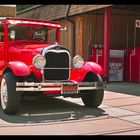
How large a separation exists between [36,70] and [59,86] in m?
0.67

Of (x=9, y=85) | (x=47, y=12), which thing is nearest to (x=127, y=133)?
(x=9, y=85)

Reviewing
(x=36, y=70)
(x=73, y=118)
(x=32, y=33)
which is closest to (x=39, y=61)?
(x=36, y=70)

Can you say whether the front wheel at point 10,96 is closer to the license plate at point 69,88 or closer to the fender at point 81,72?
the license plate at point 69,88

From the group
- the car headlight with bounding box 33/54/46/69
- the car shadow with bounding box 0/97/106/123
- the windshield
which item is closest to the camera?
the car shadow with bounding box 0/97/106/123

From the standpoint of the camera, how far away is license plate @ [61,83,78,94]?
9180 mm

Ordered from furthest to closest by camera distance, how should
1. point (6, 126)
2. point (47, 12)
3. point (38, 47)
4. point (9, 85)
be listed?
point (47, 12) → point (38, 47) → point (9, 85) → point (6, 126)

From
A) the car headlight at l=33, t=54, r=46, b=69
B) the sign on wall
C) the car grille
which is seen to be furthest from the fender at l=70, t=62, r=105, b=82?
the sign on wall

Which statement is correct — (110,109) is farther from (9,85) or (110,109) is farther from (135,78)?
(135,78)

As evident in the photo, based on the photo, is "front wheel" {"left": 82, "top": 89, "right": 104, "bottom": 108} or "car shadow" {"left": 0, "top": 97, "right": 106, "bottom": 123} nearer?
"car shadow" {"left": 0, "top": 97, "right": 106, "bottom": 123}

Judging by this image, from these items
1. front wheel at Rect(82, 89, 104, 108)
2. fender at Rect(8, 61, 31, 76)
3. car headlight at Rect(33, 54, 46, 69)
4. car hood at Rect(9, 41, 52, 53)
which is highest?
car hood at Rect(9, 41, 52, 53)

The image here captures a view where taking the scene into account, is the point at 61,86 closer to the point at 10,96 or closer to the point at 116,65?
the point at 10,96

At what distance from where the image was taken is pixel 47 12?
2241 centimetres

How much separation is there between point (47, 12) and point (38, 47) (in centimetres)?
1280

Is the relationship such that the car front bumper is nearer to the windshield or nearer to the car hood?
the car hood
